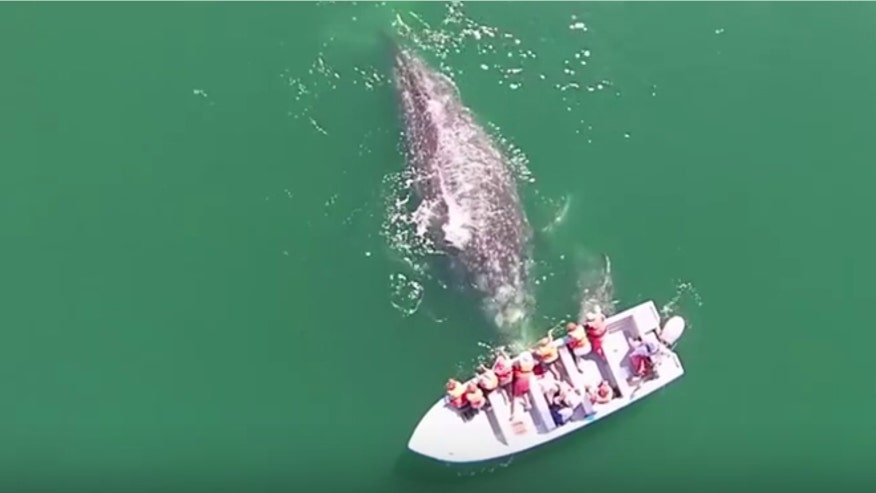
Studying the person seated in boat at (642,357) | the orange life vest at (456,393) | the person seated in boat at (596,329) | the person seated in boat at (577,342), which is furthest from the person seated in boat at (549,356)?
the orange life vest at (456,393)

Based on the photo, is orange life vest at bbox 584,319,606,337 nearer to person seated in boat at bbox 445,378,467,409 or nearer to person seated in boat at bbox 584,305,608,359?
person seated in boat at bbox 584,305,608,359

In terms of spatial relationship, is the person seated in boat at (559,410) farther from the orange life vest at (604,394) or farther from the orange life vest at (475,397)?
the orange life vest at (475,397)

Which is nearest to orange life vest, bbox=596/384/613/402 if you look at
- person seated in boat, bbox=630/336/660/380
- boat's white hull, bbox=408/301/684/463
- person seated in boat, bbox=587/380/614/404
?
person seated in boat, bbox=587/380/614/404

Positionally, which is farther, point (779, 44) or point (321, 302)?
point (779, 44)

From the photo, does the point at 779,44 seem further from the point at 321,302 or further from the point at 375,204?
the point at 321,302

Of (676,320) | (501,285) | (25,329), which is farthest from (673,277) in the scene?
(25,329)

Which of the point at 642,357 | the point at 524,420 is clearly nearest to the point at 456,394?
the point at 524,420
